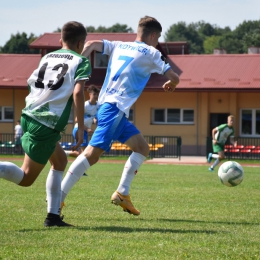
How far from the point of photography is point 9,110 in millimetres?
43062

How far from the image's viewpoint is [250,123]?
39.9 metres

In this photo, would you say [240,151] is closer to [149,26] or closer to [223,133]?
[223,133]

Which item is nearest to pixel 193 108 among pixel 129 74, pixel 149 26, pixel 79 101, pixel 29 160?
pixel 149 26

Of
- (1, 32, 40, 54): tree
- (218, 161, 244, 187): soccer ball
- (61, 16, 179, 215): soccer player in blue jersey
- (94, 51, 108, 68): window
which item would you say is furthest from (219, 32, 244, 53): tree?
(61, 16, 179, 215): soccer player in blue jersey

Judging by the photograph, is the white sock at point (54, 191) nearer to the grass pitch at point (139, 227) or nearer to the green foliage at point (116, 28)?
the grass pitch at point (139, 227)

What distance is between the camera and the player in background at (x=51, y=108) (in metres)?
6.88

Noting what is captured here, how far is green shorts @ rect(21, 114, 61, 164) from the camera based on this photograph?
6.86 metres

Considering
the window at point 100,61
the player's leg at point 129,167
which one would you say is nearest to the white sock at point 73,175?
the player's leg at point 129,167

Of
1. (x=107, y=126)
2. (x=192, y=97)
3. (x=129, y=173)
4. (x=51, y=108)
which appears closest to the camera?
(x=51, y=108)

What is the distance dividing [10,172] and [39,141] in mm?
426

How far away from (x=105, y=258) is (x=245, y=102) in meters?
35.1

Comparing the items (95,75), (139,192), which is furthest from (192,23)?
(139,192)

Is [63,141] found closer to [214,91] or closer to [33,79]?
[214,91]

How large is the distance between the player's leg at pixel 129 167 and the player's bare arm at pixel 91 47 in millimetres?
996
